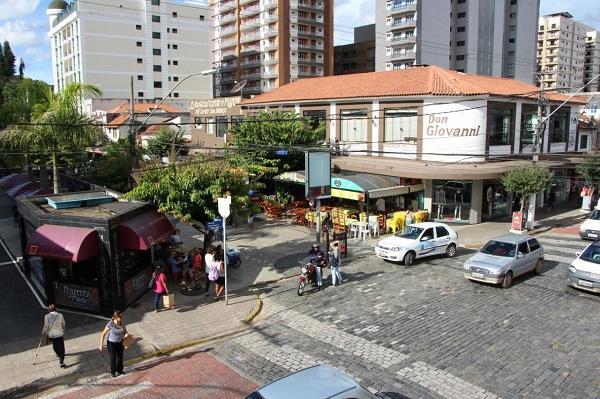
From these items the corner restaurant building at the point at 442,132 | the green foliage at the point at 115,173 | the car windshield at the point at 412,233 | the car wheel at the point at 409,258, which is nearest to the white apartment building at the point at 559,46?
the corner restaurant building at the point at 442,132

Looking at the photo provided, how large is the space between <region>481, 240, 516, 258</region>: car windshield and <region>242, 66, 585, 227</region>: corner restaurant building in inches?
296

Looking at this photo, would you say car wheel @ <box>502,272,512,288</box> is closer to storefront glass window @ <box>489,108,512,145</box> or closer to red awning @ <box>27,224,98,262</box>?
red awning @ <box>27,224,98,262</box>

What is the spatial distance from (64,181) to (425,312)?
2836cm

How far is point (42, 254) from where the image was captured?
14883mm

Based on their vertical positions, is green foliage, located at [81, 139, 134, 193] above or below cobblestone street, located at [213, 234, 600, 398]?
above

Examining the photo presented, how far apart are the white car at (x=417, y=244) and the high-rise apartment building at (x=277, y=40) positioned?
215 ft

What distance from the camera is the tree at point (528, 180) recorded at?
25.9 m

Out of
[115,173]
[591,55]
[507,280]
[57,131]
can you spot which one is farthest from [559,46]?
[57,131]

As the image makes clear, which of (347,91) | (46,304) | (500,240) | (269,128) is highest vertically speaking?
(347,91)

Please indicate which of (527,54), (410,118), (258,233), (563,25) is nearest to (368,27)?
(527,54)

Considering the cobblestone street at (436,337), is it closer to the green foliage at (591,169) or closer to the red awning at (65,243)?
the red awning at (65,243)

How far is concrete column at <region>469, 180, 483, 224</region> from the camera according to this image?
28.7 meters

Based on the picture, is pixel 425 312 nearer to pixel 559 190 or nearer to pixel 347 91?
pixel 347 91

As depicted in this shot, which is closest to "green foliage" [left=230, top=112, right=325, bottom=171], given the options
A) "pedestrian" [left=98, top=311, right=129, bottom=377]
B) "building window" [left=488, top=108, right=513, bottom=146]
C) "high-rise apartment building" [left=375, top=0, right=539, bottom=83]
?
"building window" [left=488, top=108, right=513, bottom=146]
